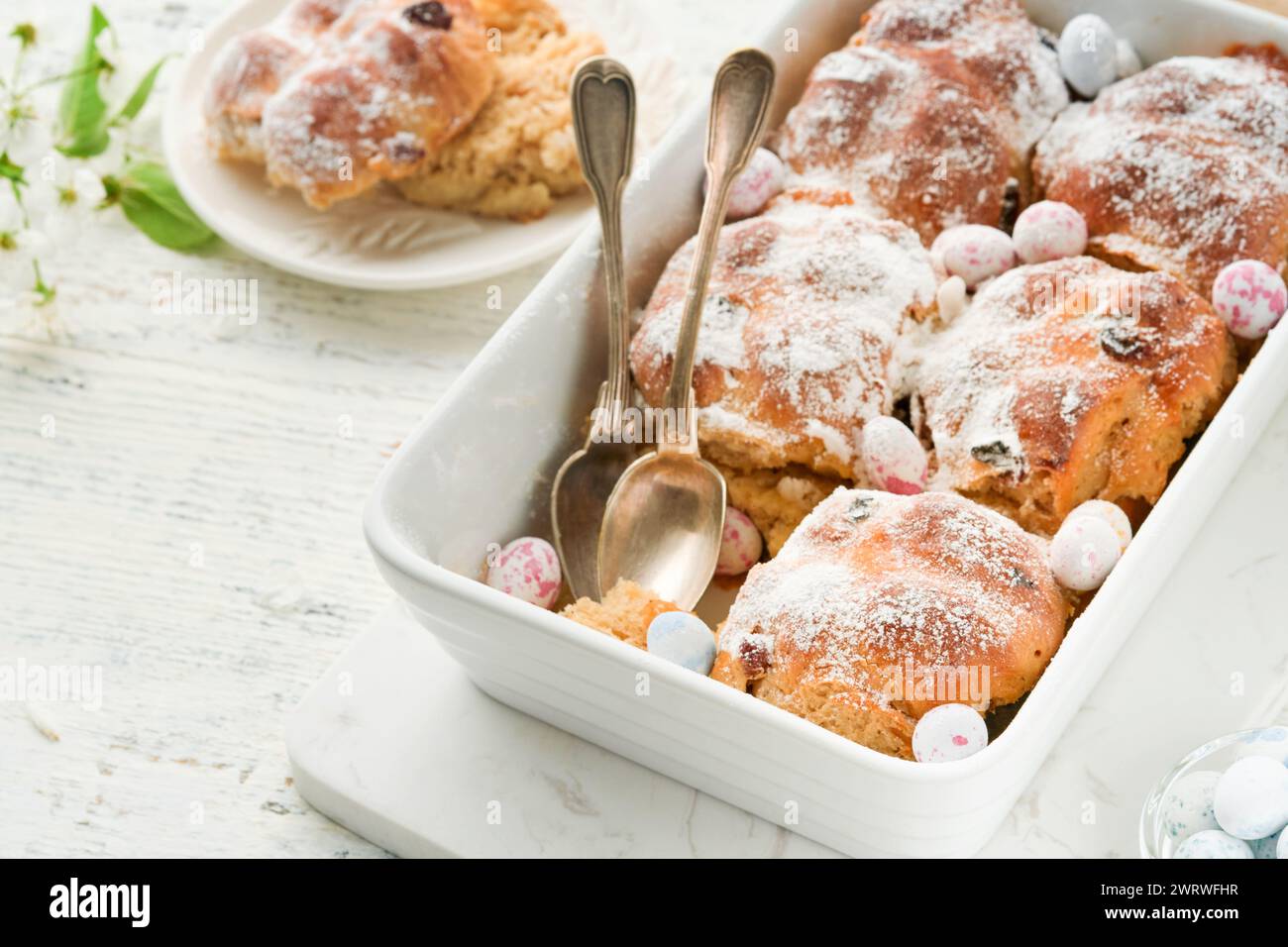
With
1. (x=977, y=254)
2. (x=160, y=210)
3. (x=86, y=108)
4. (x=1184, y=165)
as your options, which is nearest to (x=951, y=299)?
(x=977, y=254)

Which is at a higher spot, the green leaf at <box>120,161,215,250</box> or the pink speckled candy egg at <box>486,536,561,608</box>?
the green leaf at <box>120,161,215,250</box>

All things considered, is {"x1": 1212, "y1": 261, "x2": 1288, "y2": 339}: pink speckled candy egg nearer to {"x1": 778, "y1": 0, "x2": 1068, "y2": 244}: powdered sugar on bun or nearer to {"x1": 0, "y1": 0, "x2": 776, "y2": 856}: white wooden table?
{"x1": 778, "y1": 0, "x2": 1068, "y2": 244}: powdered sugar on bun

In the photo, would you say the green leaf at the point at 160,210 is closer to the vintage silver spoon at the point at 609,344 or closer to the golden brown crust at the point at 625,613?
the vintage silver spoon at the point at 609,344

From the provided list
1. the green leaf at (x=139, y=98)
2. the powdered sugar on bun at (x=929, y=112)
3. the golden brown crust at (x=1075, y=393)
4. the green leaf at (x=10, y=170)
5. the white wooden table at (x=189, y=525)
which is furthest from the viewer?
the green leaf at (x=139, y=98)

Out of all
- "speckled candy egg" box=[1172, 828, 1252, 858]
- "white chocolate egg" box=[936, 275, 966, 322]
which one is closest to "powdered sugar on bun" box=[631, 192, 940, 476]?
"white chocolate egg" box=[936, 275, 966, 322]

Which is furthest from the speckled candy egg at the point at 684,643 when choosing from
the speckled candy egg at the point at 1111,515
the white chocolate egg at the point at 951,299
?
the white chocolate egg at the point at 951,299

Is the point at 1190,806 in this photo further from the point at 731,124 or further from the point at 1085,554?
the point at 731,124
